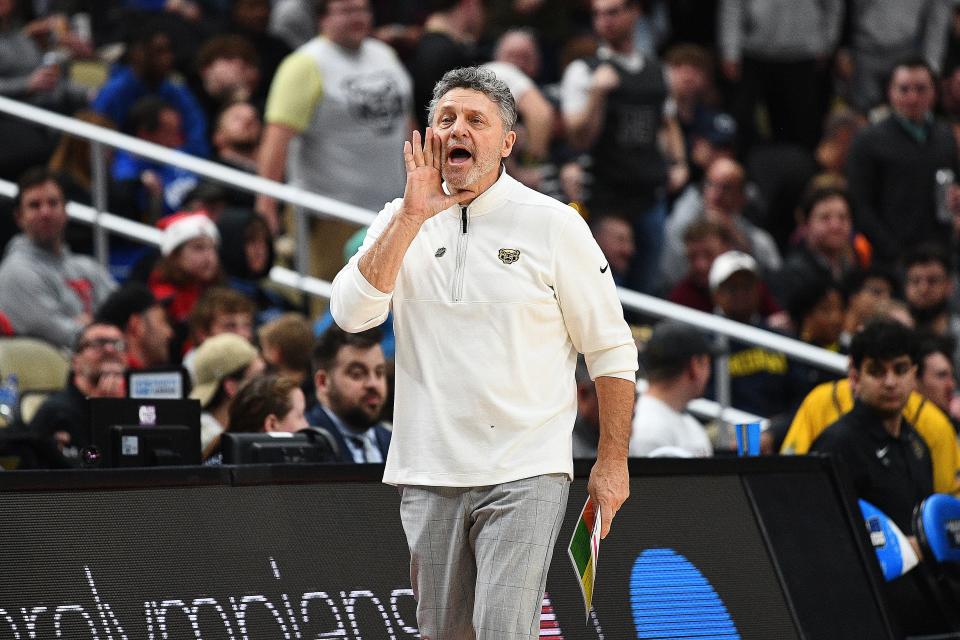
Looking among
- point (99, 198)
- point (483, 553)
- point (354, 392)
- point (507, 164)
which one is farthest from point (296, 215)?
point (483, 553)

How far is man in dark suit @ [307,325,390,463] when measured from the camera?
7219 millimetres

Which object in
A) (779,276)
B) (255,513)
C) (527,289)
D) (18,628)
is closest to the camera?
(527,289)

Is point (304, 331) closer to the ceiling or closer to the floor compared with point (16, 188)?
closer to the floor

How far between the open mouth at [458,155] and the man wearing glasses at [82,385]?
3353 millimetres

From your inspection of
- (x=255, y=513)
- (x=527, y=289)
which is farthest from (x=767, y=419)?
(x=527, y=289)

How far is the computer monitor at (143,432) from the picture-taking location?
5750 millimetres

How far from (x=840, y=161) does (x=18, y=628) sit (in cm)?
1026

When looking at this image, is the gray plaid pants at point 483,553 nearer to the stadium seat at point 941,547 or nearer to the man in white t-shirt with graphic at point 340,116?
the stadium seat at point 941,547

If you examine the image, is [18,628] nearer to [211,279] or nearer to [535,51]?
[211,279]

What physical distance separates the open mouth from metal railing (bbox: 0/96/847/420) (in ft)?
16.8

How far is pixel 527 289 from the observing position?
4.52 metres

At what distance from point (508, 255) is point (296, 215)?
577cm

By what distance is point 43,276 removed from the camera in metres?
9.52

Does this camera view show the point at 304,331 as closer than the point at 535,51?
Yes
